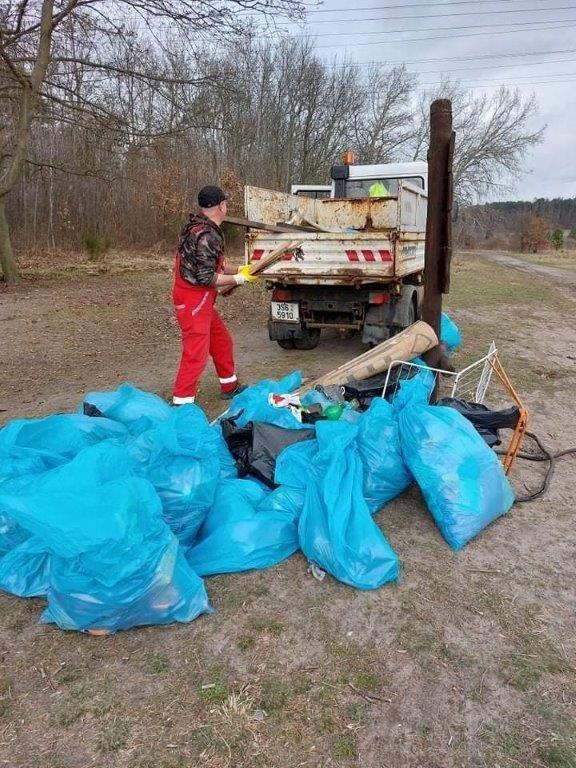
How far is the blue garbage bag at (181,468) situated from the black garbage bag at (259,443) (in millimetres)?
425

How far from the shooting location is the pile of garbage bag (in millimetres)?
1937

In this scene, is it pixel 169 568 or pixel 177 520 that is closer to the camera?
pixel 169 568

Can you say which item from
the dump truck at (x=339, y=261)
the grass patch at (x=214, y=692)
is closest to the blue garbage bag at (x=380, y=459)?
the grass patch at (x=214, y=692)

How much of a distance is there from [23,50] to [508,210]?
58.1 metres

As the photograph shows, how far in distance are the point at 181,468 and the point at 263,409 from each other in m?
1.07

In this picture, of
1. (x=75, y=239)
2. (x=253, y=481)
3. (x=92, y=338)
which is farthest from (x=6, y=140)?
(x=253, y=481)

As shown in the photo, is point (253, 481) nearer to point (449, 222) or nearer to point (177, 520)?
point (177, 520)

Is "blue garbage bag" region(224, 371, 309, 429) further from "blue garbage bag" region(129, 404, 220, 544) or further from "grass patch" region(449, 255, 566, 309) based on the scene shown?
"grass patch" region(449, 255, 566, 309)

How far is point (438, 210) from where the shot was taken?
4.28 metres

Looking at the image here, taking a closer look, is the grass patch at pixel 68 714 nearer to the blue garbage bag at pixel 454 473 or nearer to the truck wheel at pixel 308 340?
the blue garbage bag at pixel 454 473

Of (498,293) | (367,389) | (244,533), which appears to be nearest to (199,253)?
(367,389)

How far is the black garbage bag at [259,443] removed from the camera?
117 inches

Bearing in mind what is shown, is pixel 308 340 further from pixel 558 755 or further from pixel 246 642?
pixel 558 755

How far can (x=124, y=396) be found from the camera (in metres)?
3.28
